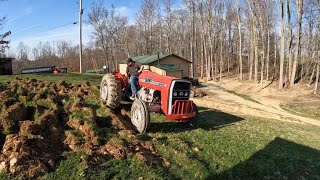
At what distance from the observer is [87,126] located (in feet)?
26.2

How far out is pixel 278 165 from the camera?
24.4 feet

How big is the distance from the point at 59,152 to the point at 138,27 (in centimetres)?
5610

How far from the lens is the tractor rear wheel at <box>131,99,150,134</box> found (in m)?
8.55

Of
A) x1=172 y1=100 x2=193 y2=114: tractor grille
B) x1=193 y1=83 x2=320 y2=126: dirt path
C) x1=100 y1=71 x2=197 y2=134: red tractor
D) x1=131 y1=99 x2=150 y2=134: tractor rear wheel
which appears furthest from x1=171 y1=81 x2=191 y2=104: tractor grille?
x1=193 y1=83 x2=320 y2=126: dirt path

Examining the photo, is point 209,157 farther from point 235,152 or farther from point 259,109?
point 259,109

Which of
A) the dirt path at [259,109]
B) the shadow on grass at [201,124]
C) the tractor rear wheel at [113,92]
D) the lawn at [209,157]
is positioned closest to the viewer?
the lawn at [209,157]

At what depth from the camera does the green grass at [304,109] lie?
1992cm

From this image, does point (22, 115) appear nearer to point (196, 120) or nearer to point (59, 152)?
→ point (59, 152)

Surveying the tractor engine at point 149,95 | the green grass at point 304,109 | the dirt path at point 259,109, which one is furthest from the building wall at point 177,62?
the tractor engine at point 149,95

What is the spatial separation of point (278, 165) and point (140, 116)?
12.3ft

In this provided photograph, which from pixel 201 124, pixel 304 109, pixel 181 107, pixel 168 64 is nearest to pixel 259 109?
pixel 304 109

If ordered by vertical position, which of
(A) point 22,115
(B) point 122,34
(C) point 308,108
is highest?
(B) point 122,34

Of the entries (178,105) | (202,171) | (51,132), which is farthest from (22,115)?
(202,171)

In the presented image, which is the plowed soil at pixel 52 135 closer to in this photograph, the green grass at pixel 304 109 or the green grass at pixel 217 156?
A: the green grass at pixel 217 156
